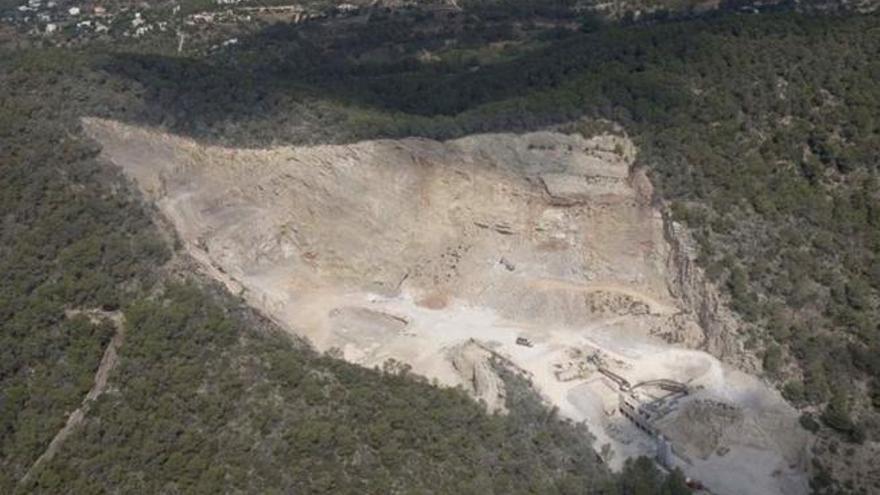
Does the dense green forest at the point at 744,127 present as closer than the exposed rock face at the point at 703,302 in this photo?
Yes

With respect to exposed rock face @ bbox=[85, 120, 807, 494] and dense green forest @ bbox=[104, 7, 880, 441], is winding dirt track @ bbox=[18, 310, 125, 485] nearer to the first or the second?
exposed rock face @ bbox=[85, 120, 807, 494]

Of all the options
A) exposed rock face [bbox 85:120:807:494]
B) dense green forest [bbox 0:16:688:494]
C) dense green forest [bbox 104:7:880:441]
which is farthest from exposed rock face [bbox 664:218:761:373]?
dense green forest [bbox 0:16:688:494]

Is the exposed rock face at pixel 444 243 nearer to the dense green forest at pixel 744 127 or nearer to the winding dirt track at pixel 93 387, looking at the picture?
the dense green forest at pixel 744 127

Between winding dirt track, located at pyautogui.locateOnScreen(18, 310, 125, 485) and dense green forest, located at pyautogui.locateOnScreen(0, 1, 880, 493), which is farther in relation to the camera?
winding dirt track, located at pyautogui.locateOnScreen(18, 310, 125, 485)

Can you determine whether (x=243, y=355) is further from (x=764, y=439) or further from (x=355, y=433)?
(x=764, y=439)

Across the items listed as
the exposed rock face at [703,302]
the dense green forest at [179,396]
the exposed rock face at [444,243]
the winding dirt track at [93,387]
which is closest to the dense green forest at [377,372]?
the dense green forest at [179,396]

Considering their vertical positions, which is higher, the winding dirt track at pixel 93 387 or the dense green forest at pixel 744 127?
the dense green forest at pixel 744 127

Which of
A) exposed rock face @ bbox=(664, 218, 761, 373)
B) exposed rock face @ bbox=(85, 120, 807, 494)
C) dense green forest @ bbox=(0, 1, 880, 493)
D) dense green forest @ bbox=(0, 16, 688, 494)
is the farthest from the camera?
exposed rock face @ bbox=(85, 120, 807, 494)

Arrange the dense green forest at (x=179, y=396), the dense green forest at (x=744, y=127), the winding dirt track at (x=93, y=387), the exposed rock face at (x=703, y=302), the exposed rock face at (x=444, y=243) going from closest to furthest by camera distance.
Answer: the dense green forest at (x=179, y=396) → the winding dirt track at (x=93, y=387) → the dense green forest at (x=744, y=127) → the exposed rock face at (x=703, y=302) → the exposed rock face at (x=444, y=243)
